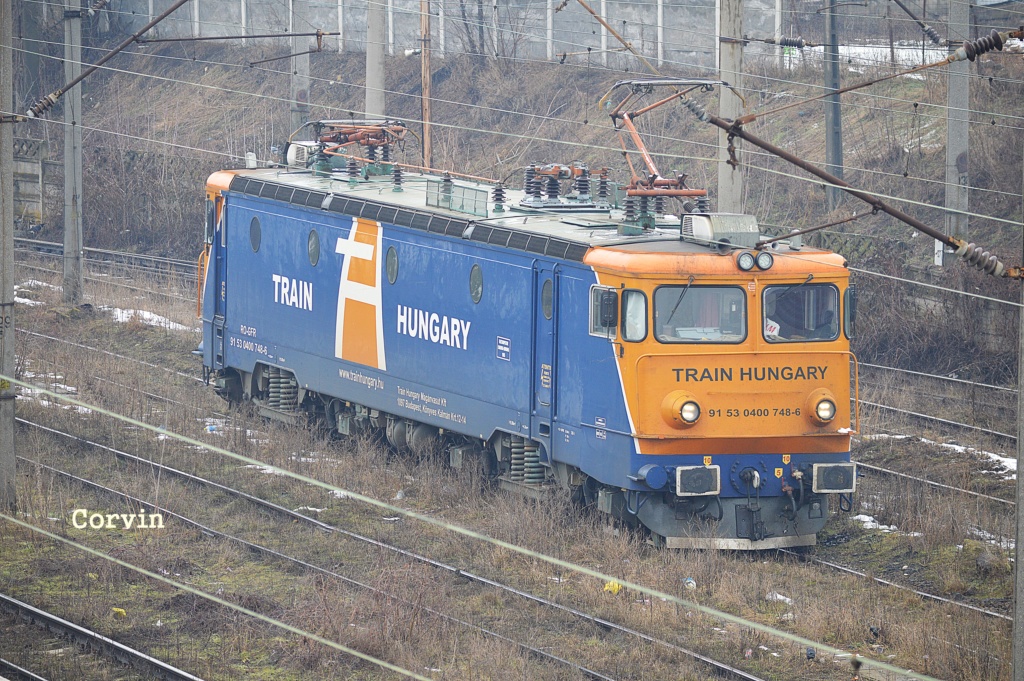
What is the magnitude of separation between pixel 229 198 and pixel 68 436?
378 centimetres

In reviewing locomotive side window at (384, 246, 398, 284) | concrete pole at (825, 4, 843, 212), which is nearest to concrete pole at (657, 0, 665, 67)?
concrete pole at (825, 4, 843, 212)

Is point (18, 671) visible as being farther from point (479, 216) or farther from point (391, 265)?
point (391, 265)

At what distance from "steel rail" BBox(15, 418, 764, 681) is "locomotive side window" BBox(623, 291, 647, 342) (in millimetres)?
2492

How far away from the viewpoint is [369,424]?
18312mm

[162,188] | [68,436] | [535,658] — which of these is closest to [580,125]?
[162,188]

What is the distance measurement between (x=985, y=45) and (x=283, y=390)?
11.6 m

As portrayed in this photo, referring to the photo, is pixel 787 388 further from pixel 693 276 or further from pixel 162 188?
pixel 162 188

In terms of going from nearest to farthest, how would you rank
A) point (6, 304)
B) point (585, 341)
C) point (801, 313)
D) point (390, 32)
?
point (801, 313)
point (585, 341)
point (6, 304)
point (390, 32)

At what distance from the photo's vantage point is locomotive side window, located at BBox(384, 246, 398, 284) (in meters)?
17.1

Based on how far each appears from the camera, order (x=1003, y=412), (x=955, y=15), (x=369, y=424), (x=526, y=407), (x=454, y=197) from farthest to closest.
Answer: (x=955, y=15) < (x=1003, y=412) < (x=369, y=424) < (x=454, y=197) < (x=526, y=407)

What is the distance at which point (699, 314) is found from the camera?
13.8 meters

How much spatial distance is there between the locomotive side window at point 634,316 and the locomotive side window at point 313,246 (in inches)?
228

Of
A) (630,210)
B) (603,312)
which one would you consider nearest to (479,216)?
(630,210)

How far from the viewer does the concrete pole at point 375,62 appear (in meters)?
24.7
